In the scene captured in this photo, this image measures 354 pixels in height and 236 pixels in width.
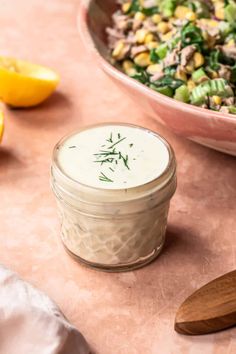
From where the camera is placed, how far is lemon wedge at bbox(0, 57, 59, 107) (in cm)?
158

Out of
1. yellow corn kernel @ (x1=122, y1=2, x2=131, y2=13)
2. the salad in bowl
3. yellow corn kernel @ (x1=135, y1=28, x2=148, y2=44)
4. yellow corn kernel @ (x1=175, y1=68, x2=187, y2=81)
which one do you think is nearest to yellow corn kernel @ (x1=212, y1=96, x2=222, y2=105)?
the salad in bowl

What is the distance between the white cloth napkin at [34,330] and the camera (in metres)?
0.99

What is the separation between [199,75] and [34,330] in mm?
689

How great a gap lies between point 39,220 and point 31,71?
0.48 meters

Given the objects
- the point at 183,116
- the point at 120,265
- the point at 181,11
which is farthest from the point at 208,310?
the point at 181,11

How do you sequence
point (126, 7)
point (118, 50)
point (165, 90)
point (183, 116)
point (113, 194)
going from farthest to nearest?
point (126, 7) → point (118, 50) → point (165, 90) → point (183, 116) → point (113, 194)

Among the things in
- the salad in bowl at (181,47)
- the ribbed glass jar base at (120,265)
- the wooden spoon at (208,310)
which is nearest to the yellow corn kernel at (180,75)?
the salad in bowl at (181,47)

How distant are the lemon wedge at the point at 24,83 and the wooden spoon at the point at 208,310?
0.69 metres

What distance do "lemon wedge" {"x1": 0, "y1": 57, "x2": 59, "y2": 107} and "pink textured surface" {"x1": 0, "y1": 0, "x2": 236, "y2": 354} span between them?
0.04 m

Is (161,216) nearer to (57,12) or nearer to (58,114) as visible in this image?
(58,114)

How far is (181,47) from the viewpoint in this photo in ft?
4.99

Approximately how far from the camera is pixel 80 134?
125 centimetres

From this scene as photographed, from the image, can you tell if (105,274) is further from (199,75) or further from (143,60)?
(143,60)

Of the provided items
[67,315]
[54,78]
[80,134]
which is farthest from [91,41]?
[67,315]
